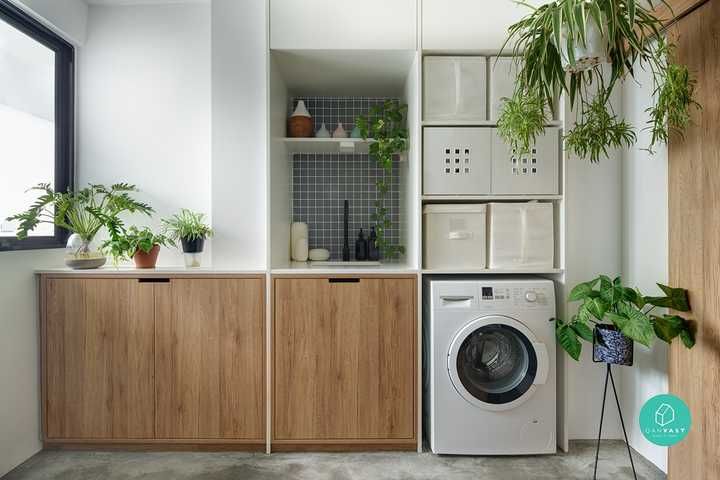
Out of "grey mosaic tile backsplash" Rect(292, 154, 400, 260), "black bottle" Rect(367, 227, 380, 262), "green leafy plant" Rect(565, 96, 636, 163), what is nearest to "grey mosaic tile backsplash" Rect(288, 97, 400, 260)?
"grey mosaic tile backsplash" Rect(292, 154, 400, 260)

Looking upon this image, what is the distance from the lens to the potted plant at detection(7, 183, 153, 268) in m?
2.28

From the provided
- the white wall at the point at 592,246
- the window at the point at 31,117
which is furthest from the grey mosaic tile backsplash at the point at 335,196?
the window at the point at 31,117

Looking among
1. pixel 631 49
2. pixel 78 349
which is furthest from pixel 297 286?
pixel 631 49

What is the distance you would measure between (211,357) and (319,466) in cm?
79

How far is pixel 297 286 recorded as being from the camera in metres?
2.29

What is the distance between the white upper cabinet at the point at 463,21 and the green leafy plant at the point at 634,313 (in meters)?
1.35

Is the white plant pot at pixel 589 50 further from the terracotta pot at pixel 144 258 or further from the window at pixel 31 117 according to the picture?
the window at pixel 31 117

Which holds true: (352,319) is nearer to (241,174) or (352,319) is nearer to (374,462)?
(374,462)

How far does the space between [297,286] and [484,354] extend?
1052mm

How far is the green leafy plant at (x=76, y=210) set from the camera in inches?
86.7

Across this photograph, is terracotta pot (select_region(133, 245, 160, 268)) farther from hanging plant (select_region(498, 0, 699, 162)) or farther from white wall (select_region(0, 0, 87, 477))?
hanging plant (select_region(498, 0, 699, 162))

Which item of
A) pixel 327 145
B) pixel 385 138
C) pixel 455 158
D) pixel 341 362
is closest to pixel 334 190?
pixel 327 145

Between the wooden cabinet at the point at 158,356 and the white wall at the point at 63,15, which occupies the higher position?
the white wall at the point at 63,15

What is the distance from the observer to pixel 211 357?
7.52ft
